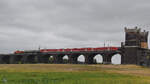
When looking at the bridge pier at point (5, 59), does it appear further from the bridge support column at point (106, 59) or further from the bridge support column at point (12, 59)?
the bridge support column at point (106, 59)

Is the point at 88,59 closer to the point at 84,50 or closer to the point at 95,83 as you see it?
the point at 84,50

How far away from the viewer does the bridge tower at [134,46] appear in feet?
270

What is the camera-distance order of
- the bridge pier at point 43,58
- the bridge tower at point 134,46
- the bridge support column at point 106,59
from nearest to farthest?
the bridge tower at point 134,46 < the bridge support column at point 106,59 < the bridge pier at point 43,58

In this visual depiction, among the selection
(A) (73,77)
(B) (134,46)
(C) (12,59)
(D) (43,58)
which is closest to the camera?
(A) (73,77)

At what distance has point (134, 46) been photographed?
83.6 metres

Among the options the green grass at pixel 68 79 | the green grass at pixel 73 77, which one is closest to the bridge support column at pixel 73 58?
the green grass at pixel 73 77

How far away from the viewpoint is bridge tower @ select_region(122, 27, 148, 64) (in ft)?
270

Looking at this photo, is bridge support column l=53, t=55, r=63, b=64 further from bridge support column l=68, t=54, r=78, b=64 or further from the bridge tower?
the bridge tower

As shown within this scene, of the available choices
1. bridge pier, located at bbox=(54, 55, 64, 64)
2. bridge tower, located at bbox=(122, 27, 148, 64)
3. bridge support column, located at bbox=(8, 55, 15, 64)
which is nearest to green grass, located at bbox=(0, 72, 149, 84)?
bridge tower, located at bbox=(122, 27, 148, 64)

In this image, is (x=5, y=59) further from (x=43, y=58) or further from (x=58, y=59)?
(x=58, y=59)

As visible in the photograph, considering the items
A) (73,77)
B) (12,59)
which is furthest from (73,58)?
(73,77)

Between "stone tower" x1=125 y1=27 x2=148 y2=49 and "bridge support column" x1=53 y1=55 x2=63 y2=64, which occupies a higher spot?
"stone tower" x1=125 y1=27 x2=148 y2=49

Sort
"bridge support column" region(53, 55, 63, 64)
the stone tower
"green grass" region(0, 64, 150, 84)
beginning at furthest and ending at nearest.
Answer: "bridge support column" region(53, 55, 63, 64), the stone tower, "green grass" region(0, 64, 150, 84)

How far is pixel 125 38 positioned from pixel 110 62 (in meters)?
11.4
